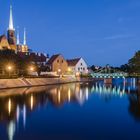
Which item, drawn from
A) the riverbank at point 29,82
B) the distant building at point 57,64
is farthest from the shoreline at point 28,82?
the distant building at point 57,64

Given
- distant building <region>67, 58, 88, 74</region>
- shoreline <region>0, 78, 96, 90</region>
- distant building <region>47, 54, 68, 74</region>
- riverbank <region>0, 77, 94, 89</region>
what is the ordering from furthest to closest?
distant building <region>67, 58, 88, 74</region>
distant building <region>47, 54, 68, 74</region>
riverbank <region>0, 77, 94, 89</region>
shoreline <region>0, 78, 96, 90</region>

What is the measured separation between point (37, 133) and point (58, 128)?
227 cm

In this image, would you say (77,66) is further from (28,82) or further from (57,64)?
(28,82)

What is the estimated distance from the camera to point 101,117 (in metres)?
25.3

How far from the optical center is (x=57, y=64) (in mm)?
91688

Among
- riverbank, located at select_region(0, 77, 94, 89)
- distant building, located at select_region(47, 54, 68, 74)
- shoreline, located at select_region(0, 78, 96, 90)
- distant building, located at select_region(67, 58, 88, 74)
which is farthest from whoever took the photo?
distant building, located at select_region(67, 58, 88, 74)

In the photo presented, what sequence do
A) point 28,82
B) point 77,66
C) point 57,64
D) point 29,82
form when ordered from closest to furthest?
point 28,82
point 29,82
point 57,64
point 77,66

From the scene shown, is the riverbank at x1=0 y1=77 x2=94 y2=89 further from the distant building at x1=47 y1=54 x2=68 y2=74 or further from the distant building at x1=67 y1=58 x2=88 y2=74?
the distant building at x1=67 y1=58 x2=88 y2=74

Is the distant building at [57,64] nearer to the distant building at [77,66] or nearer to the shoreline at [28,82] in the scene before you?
the distant building at [77,66]

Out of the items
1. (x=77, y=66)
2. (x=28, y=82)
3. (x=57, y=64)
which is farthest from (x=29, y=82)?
(x=77, y=66)

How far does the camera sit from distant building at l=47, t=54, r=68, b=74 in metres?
90.5

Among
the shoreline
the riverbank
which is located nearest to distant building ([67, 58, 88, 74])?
the riverbank

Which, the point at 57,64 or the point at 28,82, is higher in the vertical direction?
the point at 57,64

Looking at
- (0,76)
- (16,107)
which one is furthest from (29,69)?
(16,107)
